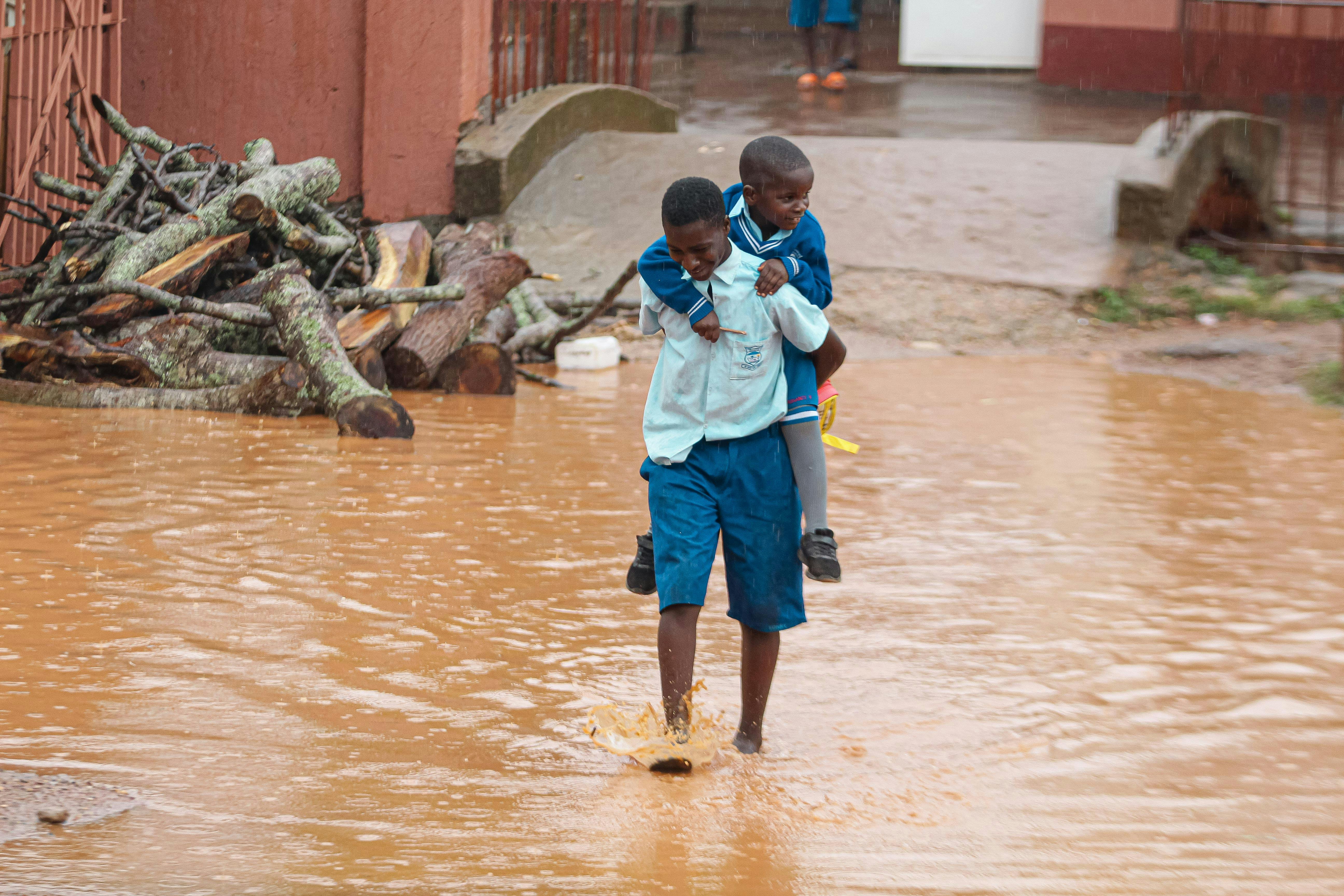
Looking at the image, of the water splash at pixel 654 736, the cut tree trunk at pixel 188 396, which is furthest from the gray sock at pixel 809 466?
the cut tree trunk at pixel 188 396

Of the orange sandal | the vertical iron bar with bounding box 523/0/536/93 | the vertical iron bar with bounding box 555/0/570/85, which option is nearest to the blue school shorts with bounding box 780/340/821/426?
the vertical iron bar with bounding box 523/0/536/93

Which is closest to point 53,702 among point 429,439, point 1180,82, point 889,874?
point 889,874

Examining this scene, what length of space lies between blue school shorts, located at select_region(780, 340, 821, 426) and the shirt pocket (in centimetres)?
10

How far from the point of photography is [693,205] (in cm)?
334

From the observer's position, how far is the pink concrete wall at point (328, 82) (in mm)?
11461

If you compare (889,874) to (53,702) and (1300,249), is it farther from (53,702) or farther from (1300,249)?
(1300,249)

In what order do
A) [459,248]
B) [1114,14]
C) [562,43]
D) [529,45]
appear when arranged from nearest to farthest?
[459,248] < [529,45] < [562,43] < [1114,14]

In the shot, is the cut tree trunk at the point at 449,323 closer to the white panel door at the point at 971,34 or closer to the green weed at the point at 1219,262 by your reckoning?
the green weed at the point at 1219,262

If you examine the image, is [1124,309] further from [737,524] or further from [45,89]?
[45,89]

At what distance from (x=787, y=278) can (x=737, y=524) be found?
2.08ft

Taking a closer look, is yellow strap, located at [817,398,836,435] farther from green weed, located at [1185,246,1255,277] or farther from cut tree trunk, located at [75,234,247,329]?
green weed, located at [1185,246,1255,277]

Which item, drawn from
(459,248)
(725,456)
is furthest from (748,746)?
(459,248)

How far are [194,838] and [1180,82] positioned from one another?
10.4 m

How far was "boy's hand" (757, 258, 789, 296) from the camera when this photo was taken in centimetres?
342
